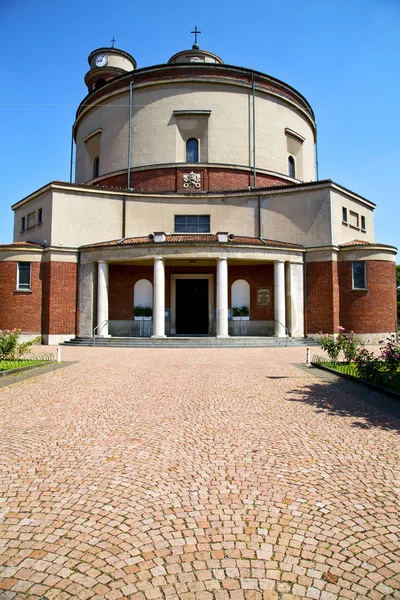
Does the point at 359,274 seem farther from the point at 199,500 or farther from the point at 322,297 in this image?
the point at 199,500

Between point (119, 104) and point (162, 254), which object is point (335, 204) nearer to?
point (162, 254)

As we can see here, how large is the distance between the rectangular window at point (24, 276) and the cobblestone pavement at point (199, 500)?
18574 millimetres

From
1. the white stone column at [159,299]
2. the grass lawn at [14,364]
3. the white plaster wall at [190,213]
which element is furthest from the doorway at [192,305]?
the grass lawn at [14,364]

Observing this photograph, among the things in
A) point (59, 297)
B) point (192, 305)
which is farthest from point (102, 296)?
point (192, 305)

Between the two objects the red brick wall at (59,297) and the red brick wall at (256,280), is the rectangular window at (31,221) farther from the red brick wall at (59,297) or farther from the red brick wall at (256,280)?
the red brick wall at (256,280)

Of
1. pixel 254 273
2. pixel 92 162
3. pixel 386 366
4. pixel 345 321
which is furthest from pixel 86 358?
pixel 92 162

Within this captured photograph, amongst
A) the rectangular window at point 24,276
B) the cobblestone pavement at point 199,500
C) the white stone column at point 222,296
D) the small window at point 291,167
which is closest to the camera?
the cobblestone pavement at point 199,500

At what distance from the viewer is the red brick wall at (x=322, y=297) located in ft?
79.6

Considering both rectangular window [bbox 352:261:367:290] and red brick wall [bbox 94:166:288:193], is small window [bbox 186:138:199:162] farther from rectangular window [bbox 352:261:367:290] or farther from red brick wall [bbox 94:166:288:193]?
rectangular window [bbox 352:261:367:290]

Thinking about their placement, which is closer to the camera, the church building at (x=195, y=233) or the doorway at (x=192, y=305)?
the church building at (x=195, y=233)

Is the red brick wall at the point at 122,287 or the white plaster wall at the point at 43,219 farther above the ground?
the white plaster wall at the point at 43,219

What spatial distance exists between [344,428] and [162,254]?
59.6 ft

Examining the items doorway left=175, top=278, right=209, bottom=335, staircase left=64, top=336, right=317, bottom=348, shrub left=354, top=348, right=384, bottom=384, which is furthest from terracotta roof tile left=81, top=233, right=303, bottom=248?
shrub left=354, top=348, right=384, bottom=384

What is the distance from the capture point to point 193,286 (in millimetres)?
27438
